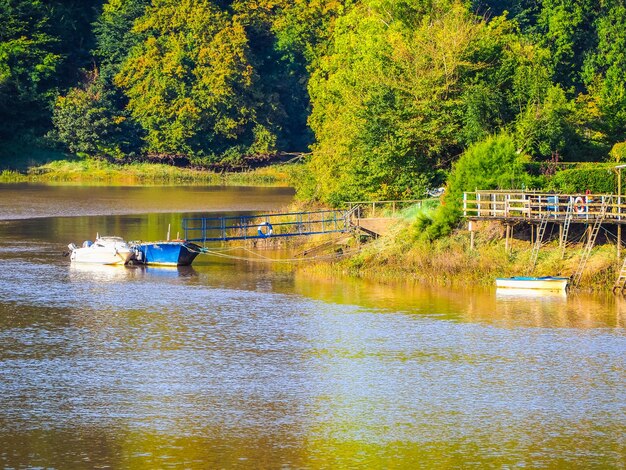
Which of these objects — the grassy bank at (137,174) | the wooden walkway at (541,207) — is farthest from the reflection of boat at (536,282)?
the grassy bank at (137,174)

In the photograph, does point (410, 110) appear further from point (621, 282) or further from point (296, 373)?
point (296, 373)

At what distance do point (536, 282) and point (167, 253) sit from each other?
18.0 m

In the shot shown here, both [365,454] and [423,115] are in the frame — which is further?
[423,115]

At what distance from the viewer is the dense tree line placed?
72.1 metres

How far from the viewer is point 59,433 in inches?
1160

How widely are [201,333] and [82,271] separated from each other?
54.4 feet

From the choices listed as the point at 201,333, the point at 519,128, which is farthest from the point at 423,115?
the point at 201,333

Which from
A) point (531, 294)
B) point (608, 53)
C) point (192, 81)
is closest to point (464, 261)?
point (531, 294)

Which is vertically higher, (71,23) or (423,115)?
(71,23)

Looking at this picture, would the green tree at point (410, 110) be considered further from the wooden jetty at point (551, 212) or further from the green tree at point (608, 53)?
the green tree at point (608, 53)

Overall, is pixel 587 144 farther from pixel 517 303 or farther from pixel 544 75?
pixel 517 303

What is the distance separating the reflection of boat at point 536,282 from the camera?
1903 inches

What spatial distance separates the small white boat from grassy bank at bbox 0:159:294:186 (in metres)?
66.3

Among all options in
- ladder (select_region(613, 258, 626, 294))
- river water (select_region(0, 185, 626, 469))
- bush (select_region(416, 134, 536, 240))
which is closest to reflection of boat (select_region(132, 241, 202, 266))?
river water (select_region(0, 185, 626, 469))
